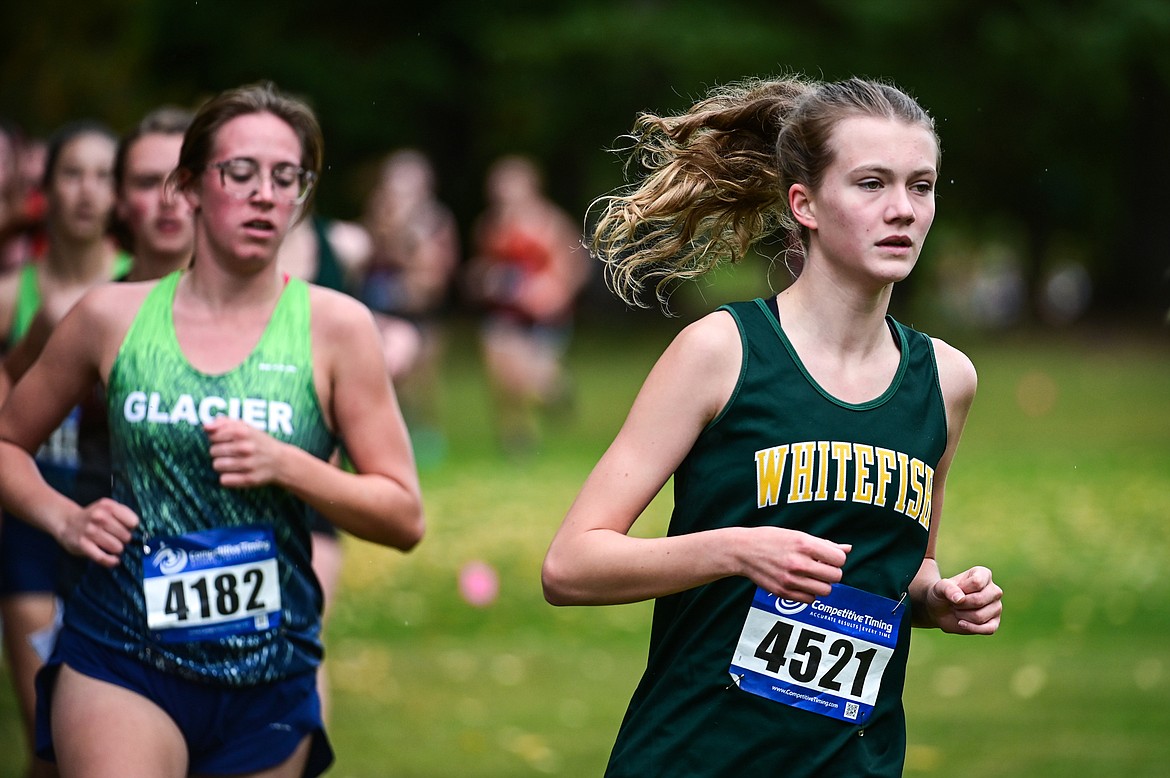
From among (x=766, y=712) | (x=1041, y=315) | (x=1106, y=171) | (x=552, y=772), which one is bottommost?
(x=552, y=772)

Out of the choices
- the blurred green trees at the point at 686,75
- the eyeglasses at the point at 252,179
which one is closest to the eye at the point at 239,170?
the eyeglasses at the point at 252,179

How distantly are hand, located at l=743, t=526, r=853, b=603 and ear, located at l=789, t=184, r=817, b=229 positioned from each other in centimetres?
68

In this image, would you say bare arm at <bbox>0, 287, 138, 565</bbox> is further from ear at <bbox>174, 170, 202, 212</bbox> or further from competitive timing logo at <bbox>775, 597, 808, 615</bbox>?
competitive timing logo at <bbox>775, 597, 808, 615</bbox>

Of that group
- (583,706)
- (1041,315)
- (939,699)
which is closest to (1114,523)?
(939,699)

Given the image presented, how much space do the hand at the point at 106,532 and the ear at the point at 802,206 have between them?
1526 millimetres

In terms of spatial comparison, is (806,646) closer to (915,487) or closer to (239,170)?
(915,487)

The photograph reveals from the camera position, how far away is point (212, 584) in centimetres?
371

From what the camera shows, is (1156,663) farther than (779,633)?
Yes

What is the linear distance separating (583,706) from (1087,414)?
11.6 metres

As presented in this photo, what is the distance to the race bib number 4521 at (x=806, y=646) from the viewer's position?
123 inches

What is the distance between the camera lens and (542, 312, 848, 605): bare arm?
3.00m

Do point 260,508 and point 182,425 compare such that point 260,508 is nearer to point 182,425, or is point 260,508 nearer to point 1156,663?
point 182,425

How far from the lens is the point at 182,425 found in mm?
3701

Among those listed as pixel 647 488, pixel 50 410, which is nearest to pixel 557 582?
pixel 647 488
